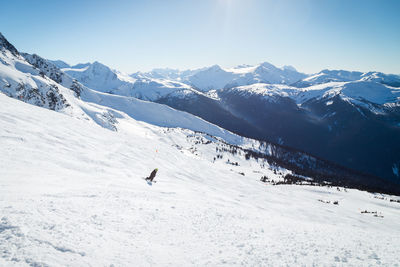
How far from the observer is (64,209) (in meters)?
9.54

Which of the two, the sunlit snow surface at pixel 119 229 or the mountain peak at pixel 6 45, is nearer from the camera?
the sunlit snow surface at pixel 119 229

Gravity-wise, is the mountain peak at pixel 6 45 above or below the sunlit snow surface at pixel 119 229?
above

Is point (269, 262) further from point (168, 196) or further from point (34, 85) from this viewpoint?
point (34, 85)

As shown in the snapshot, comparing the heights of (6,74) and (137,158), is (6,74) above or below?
above

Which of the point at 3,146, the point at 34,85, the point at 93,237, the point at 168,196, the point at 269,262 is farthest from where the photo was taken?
the point at 34,85

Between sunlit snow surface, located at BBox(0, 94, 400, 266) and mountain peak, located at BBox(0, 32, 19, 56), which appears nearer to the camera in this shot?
sunlit snow surface, located at BBox(0, 94, 400, 266)

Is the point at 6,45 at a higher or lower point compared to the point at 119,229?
higher

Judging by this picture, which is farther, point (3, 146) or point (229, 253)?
point (3, 146)

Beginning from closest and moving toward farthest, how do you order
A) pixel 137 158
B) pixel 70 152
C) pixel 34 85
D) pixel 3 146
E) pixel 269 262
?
1. pixel 269 262
2. pixel 3 146
3. pixel 70 152
4. pixel 137 158
5. pixel 34 85

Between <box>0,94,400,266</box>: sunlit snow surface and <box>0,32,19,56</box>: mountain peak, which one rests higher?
<box>0,32,19,56</box>: mountain peak

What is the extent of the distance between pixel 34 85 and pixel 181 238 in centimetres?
13311

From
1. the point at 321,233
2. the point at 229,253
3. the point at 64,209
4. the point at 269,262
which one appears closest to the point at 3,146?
the point at 64,209

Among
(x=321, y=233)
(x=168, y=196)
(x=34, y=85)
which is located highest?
(x=34, y=85)

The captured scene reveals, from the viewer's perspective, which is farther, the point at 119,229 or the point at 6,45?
the point at 6,45
